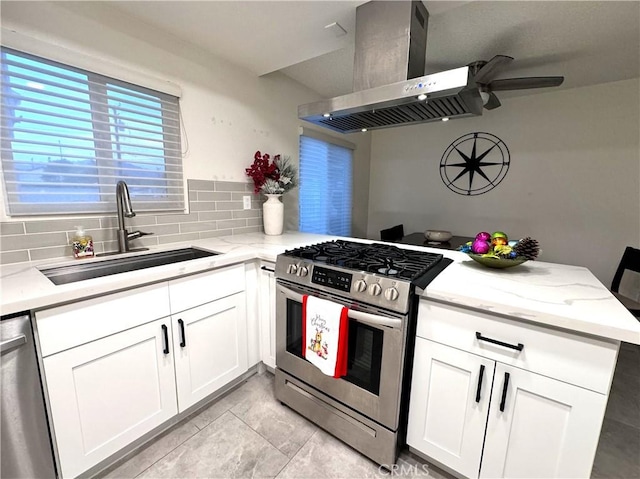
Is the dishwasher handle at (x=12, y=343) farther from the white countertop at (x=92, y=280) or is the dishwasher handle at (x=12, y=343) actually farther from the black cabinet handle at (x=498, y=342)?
the black cabinet handle at (x=498, y=342)

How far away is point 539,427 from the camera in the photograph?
3.18 ft

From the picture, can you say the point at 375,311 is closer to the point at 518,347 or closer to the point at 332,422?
the point at 518,347

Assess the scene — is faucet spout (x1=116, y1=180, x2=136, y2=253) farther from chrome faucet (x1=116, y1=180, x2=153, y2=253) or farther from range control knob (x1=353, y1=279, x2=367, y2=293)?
range control knob (x1=353, y1=279, x2=367, y2=293)

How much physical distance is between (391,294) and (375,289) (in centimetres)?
7

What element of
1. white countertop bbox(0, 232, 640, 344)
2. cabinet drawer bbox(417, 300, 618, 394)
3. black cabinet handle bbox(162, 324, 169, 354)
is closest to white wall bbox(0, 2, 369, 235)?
white countertop bbox(0, 232, 640, 344)

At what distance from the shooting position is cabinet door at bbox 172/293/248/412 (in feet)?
4.58

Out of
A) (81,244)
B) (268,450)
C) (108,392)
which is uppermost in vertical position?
(81,244)

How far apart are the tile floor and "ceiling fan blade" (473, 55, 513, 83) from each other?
7.43 feet

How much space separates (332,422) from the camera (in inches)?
55.0

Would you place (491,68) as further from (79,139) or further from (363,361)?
(79,139)

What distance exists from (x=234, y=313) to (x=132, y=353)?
53cm

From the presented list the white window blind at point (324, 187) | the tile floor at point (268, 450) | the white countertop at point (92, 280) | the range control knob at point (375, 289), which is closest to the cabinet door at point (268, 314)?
the white countertop at point (92, 280)

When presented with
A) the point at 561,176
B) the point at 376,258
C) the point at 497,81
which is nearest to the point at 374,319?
the point at 376,258

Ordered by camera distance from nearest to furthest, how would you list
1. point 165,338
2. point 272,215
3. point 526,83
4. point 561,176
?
point 165,338, point 526,83, point 272,215, point 561,176
